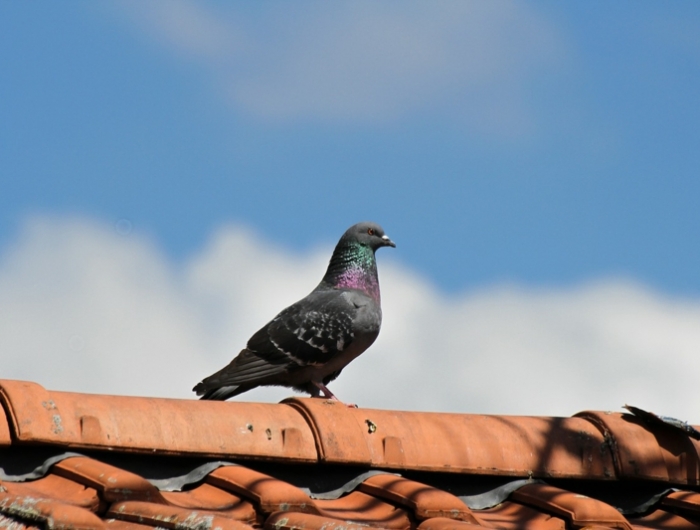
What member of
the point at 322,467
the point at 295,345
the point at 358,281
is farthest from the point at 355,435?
the point at 358,281

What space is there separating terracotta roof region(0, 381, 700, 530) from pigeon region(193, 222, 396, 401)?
232cm

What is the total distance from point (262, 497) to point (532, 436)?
4.17 ft

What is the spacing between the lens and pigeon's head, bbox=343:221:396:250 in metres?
6.82

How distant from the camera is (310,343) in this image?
20.3 feet

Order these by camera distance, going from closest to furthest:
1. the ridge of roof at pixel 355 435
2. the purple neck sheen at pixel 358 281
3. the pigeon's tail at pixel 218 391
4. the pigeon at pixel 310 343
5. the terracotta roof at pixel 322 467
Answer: the terracotta roof at pixel 322 467
the ridge of roof at pixel 355 435
the pigeon's tail at pixel 218 391
the pigeon at pixel 310 343
the purple neck sheen at pixel 358 281

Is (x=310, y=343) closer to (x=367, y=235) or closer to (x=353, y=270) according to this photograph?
(x=353, y=270)

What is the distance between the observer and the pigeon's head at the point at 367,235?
682cm

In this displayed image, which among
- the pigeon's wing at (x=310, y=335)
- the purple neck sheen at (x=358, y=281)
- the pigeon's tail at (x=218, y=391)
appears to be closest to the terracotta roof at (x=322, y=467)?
the pigeon's wing at (x=310, y=335)

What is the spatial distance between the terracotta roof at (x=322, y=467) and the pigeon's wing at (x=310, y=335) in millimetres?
2297

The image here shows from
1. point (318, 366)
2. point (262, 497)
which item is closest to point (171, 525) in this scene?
point (262, 497)

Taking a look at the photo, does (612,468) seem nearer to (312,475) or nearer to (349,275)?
(312,475)

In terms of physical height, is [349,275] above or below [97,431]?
above

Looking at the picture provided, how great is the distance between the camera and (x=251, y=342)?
21.0 ft

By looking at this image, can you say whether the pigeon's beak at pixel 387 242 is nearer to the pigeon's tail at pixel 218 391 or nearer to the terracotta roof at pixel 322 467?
the pigeon's tail at pixel 218 391
